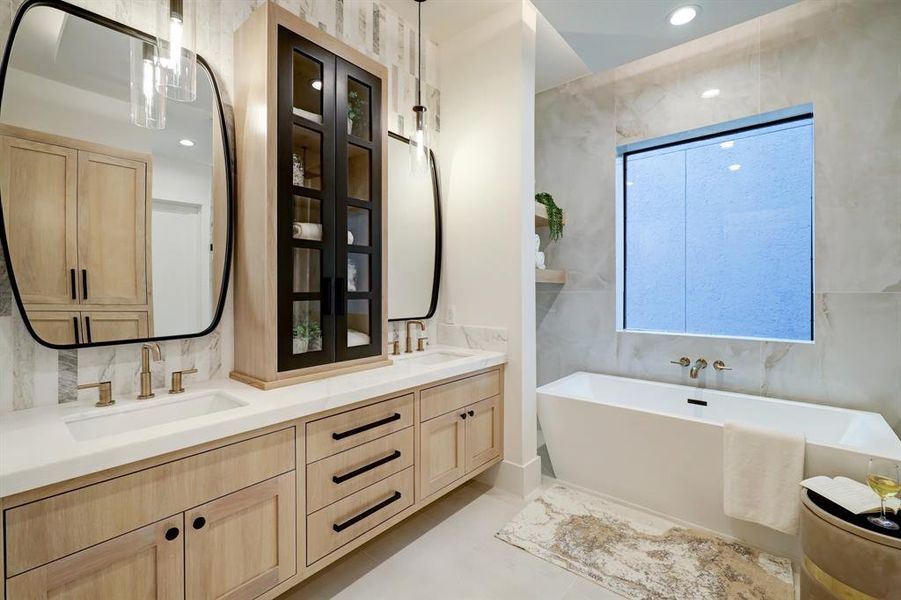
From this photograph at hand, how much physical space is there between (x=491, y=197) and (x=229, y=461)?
204cm

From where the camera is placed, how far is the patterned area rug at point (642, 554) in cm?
176

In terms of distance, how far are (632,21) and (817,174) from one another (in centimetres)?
147

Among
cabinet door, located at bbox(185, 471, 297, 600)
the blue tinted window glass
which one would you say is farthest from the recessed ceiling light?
cabinet door, located at bbox(185, 471, 297, 600)

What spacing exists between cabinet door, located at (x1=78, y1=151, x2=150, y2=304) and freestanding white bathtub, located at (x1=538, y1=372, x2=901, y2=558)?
2.27 meters

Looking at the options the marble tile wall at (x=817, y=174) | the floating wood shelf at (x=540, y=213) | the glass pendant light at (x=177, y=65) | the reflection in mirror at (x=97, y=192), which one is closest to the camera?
the glass pendant light at (x=177, y=65)

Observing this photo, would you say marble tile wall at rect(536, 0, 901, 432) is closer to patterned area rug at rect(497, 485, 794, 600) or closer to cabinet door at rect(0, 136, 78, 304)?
patterned area rug at rect(497, 485, 794, 600)

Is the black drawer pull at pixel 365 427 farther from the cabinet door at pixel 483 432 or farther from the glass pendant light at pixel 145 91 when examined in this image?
the glass pendant light at pixel 145 91

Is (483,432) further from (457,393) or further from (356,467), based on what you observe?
(356,467)

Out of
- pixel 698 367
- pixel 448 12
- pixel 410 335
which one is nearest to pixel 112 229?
pixel 410 335

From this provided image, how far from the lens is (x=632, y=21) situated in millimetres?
2309

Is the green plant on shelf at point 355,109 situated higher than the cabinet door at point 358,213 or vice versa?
the green plant on shelf at point 355,109

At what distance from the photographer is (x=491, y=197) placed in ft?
8.83

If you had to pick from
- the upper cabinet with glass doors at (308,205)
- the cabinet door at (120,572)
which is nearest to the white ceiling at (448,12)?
the upper cabinet with glass doors at (308,205)

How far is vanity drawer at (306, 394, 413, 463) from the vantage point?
161cm
